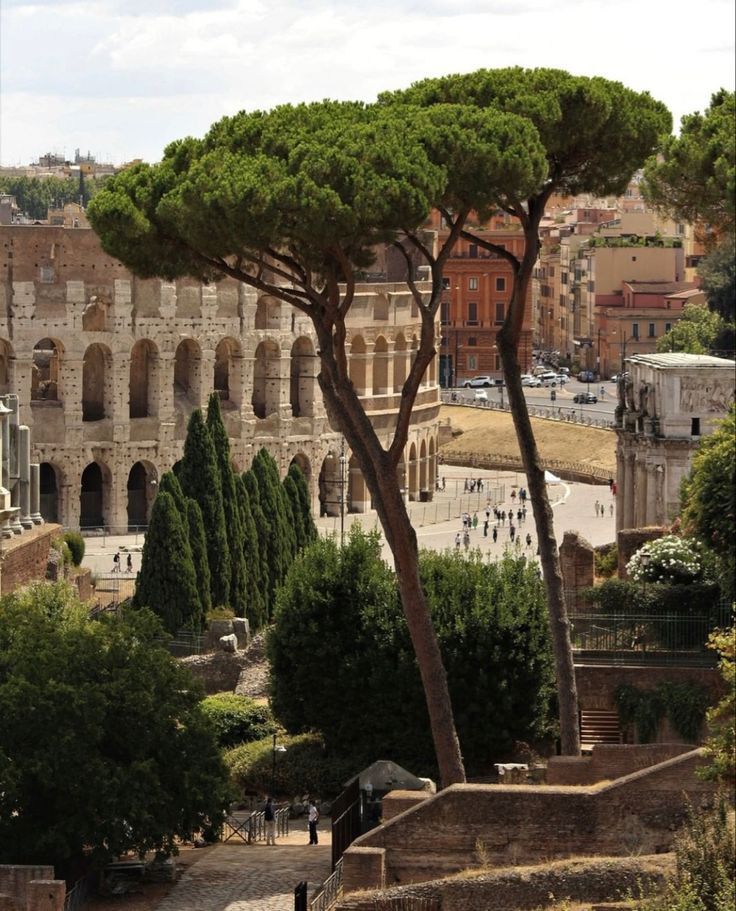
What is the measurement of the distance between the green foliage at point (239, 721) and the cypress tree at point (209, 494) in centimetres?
1364

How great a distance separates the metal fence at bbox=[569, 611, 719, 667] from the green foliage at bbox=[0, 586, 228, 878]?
6.74 metres

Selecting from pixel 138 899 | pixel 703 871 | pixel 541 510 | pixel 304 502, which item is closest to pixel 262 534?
pixel 304 502

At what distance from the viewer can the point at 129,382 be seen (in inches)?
3260

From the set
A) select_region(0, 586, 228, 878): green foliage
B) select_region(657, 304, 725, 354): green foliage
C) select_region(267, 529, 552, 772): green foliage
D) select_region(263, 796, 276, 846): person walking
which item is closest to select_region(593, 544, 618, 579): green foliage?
select_region(267, 529, 552, 772): green foliage

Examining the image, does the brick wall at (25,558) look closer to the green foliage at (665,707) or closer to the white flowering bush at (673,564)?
the white flowering bush at (673,564)

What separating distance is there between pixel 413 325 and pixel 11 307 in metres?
15.2

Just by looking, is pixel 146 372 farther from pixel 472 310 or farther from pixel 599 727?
pixel 472 310

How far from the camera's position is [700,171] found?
31.8m

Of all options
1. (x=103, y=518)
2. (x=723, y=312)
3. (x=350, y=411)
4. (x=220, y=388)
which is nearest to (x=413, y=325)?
(x=220, y=388)

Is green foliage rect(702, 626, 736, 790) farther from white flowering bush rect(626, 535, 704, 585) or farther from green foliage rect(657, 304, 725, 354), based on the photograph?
green foliage rect(657, 304, 725, 354)

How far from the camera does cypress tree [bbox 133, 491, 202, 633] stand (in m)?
57.4

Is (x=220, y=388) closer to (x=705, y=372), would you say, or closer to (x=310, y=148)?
(x=705, y=372)

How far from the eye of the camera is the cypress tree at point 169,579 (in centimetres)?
5744

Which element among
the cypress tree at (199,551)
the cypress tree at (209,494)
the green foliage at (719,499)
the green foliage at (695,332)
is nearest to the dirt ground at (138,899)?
the green foliage at (719,499)
